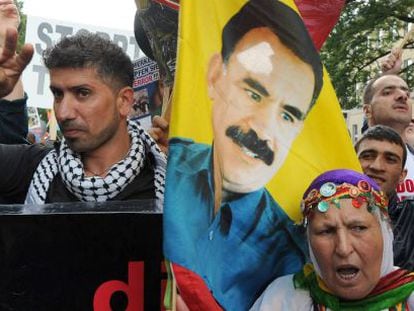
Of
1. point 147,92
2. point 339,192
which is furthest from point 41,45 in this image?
point 339,192

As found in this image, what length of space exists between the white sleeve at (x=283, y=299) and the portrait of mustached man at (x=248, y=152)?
0.07 m

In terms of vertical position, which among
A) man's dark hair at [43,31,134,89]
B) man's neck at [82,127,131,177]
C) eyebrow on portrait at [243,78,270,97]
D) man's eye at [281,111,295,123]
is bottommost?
man's neck at [82,127,131,177]

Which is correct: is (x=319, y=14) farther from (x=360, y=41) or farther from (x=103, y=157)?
(x=360, y=41)

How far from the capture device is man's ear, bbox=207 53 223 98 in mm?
2035

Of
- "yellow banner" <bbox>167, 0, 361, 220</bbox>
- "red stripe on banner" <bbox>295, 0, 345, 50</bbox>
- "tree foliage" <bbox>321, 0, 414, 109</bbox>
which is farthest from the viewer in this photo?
"tree foliage" <bbox>321, 0, 414, 109</bbox>

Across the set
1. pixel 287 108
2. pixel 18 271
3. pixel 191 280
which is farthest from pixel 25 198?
pixel 287 108

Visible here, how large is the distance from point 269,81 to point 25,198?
98 cm

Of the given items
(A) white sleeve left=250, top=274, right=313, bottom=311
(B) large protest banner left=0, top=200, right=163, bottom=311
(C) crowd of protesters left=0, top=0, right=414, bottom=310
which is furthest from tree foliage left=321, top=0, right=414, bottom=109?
(B) large protest banner left=0, top=200, right=163, bottom=311

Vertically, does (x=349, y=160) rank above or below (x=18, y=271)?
above

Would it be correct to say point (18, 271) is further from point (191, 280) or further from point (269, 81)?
point (269, 81)

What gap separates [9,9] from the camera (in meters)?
2.49

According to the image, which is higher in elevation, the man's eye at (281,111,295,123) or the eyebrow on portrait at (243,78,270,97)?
the eyebrow on portrait at (243,78,270,97)

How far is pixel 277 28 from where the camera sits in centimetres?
219

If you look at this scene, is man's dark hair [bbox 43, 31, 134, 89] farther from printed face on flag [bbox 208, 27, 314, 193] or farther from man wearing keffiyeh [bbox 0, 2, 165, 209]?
printed face on flag [bbox 208, 27, 314, 193]
